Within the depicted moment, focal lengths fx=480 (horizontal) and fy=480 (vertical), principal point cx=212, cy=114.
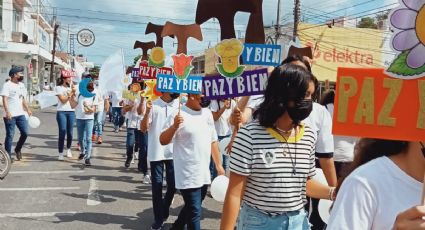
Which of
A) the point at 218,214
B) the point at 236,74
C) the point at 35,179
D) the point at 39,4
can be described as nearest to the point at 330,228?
the point at 236,74

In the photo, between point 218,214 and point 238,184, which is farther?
point 218,214

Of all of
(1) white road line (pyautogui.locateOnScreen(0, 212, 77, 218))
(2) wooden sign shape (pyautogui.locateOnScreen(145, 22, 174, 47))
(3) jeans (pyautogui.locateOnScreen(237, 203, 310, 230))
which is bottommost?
(1) white road line (pyautogui.locateOnScreen(0, 212, 77, 218))

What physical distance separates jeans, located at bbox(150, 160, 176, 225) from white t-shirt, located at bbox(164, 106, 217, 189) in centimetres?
76

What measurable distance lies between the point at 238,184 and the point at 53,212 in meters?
4.00

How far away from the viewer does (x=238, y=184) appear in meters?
2.50

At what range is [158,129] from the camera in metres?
5.56

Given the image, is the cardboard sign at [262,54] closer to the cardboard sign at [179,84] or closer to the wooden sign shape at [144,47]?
the cardboard sign at [179,84]

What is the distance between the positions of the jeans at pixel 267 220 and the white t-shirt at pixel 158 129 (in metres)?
2.82

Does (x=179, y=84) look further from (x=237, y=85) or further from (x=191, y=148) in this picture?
(x=237, y=85)

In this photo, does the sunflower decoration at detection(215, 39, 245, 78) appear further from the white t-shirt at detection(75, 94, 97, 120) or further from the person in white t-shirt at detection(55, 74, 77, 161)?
the person in white t-shirt at detection(55, 74, 77, 161)

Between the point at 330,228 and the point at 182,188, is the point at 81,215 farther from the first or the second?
the point at 330,228

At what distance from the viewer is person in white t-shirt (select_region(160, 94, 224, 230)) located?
4.42m

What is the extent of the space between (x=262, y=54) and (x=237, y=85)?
301 millimetres

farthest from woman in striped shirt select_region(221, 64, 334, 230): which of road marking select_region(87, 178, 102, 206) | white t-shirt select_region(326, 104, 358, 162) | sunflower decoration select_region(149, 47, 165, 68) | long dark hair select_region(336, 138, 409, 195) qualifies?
sunflower decoration select_region(149, 47, 165, 68)
